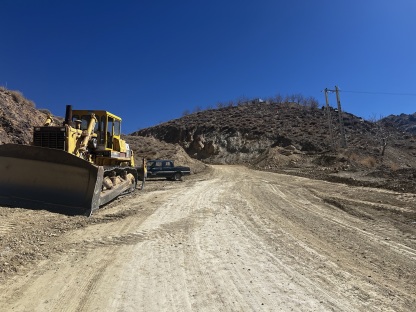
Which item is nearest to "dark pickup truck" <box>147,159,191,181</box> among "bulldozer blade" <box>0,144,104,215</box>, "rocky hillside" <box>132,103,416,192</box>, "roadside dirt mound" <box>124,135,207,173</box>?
"roadside dirt mound" <box>124,135,207,173</box>

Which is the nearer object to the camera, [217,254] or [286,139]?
[217,254]

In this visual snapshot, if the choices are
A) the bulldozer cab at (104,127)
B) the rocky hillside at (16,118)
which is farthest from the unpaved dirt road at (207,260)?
the rocky hillside at (16,118)

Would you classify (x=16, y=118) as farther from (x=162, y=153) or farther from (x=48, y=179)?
(x=48, y=179)

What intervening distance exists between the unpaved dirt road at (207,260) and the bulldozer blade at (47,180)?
573mm

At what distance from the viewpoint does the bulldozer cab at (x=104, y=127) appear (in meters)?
14.1

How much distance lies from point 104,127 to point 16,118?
14266mm

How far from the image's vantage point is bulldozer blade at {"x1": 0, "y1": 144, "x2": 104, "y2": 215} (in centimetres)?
998

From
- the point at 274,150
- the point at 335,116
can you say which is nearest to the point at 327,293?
the point at 274,150

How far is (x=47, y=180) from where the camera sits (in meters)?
10.1

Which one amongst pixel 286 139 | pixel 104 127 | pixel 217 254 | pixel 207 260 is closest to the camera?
pixel 207 260

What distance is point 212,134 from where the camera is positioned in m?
65.2

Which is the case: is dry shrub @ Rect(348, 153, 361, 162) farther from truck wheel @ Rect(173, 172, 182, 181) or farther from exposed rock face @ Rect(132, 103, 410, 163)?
truck wheel @ Rect(173, 172, 182, 181)

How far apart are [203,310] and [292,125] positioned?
62415 millimetres

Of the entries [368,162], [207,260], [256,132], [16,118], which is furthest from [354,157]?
[207,260]
